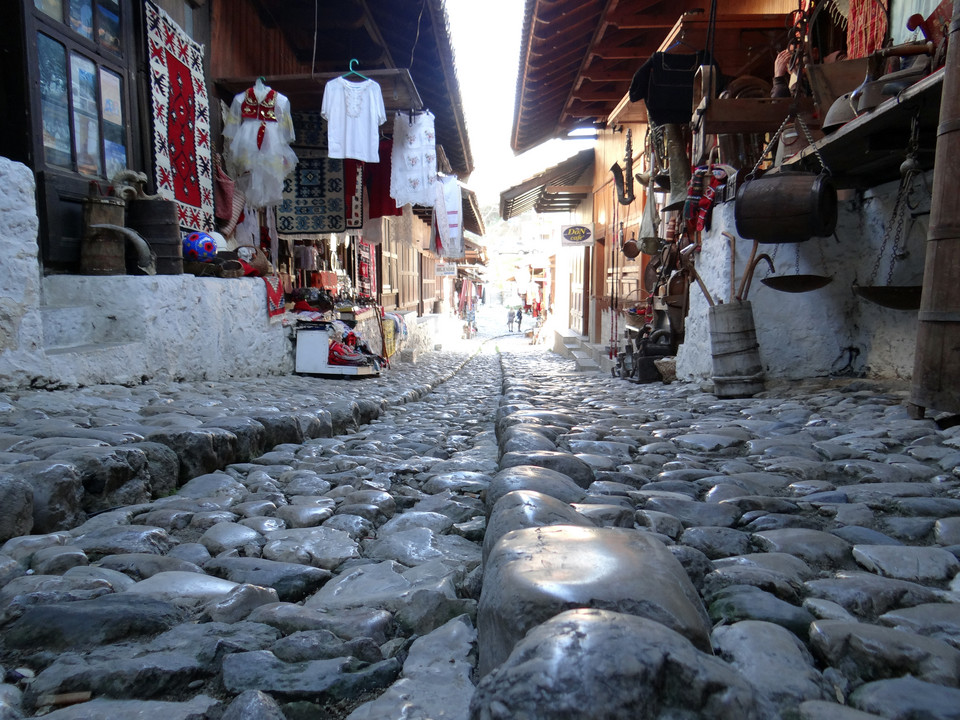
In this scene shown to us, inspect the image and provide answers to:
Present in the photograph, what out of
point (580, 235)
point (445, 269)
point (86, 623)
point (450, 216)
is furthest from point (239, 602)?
point (445, 269)

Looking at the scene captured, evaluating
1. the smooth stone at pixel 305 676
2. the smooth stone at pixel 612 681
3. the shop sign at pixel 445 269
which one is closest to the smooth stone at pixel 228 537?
the smooth stone at pixel 305 676

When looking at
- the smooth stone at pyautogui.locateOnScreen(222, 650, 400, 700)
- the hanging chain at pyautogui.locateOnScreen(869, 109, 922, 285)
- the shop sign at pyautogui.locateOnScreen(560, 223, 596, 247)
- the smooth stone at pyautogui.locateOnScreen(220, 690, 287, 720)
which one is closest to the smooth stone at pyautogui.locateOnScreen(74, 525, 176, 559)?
the smooth stone at pyautogui.locateOnScreen(222, 650, 400, 700)

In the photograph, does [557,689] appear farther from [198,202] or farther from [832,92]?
[198,202]

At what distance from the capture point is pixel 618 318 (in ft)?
35.8

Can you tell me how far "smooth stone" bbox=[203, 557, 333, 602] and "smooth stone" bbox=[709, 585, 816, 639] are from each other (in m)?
1.02

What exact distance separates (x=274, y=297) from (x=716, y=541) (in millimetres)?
5564

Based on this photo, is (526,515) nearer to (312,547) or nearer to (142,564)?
(312,547)

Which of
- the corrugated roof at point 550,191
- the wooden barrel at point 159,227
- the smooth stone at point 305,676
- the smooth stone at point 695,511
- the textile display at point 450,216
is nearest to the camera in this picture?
the smooth stone at point 305,676

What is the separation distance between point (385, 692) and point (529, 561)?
360mm

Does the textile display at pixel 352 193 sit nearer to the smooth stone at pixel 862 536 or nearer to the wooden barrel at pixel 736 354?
the wooden barrel at pixel 736 354

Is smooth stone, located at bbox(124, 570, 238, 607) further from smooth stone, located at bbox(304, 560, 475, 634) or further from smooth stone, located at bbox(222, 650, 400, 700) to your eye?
smooth stone, located at bbox(222, 650, 400, 700)

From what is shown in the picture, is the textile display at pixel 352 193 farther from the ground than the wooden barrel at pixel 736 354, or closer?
farther from the ground

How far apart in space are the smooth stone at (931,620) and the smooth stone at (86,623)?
1525 millimetres

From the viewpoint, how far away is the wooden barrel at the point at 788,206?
439 cm
